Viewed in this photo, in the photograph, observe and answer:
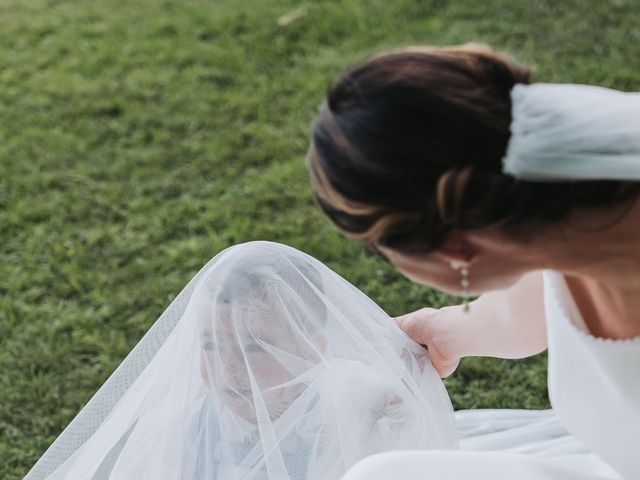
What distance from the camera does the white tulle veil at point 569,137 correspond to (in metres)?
1.11

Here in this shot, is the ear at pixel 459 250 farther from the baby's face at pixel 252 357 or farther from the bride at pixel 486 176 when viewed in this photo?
the baby's face at pixel 252 357

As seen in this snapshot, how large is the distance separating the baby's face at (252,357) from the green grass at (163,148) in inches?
32.9

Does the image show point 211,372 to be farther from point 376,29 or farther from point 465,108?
point 376,29

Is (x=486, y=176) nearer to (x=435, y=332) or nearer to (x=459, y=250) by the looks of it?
(x=459, y=250)

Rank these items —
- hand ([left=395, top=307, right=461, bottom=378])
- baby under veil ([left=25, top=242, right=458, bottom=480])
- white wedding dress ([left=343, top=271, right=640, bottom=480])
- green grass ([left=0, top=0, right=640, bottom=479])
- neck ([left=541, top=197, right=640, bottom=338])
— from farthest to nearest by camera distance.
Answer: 1. green grass ([left=0, top=0, right=640, bottom=479])
2. hand ([left=395, top=307, right=461, bottom=378])
3. baby under veil ([left=25, top=242, right=458, bottom=480])
4. white wedding dress ([left=343, top=271, right=640, bottom=480])
5. neck ([left=541, top=197, right=640, bottom=338])

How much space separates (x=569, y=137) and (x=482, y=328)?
2.21 feet

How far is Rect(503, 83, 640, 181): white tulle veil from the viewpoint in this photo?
1.11 meters

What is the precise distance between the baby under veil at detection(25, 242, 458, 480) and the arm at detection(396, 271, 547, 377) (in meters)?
0.10

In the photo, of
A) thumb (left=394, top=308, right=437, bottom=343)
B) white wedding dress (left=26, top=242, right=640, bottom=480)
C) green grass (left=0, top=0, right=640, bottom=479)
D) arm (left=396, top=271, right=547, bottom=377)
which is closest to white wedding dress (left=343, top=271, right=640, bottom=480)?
white wedding dress (left=26, top=242, right=640, bottom=480)

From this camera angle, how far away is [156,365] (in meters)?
1.65

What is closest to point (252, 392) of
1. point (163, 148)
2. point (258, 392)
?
point (258, 392)

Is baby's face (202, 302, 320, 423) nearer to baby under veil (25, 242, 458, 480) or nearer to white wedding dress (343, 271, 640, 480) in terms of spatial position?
baby under veil (25, 242, 458, 480)

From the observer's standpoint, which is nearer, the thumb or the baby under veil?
the baby under veil

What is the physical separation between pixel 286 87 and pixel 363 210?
2.30 meters
